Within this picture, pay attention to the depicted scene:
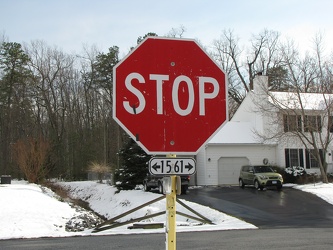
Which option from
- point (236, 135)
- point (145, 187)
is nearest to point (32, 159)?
point (145, 187)

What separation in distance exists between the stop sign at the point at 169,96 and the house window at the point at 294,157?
1298 inches

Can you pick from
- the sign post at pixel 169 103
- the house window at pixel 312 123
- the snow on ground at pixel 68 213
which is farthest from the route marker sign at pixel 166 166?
the house window at pixel 312 123

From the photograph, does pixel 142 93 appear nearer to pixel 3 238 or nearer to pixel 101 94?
pixel 3 238

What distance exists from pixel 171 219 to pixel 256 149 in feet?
106

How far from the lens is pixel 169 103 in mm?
2889

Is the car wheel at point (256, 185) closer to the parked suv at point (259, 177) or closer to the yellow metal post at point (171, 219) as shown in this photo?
the parked suv at point (259, 177)

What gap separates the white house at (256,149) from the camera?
3303cm

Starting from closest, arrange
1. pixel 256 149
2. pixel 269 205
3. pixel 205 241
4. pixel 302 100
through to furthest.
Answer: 1. pixel 205 241
2. pixel 269 205
3. pixel 302 100
4. pixel 256 149

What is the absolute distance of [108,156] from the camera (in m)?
54.7

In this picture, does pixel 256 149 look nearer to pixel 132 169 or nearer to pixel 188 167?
pixel 132 169

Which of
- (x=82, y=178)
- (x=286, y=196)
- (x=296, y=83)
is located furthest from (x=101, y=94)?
(x=286, y=196)

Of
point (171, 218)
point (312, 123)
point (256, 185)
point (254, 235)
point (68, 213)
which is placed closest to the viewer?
point (171, 218)

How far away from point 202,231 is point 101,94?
41123mm

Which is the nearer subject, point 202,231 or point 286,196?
point 202,231
